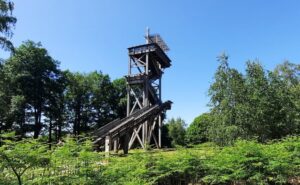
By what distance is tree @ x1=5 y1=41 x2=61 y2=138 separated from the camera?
2450 cm

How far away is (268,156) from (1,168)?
548cm

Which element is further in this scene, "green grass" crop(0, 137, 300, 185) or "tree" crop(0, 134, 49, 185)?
"green grass" crop(0, 137, 300, 185)

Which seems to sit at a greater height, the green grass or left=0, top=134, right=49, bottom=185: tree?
left=0, top=134, right=49, bottom=185: tree

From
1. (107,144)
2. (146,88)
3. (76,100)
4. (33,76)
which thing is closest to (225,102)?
(107,144)

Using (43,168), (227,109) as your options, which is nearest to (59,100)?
(227,109)

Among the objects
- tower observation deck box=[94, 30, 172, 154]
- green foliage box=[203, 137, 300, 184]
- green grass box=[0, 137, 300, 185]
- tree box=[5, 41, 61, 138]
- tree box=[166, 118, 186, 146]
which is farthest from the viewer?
tree box=[166, 118, 186, 146]

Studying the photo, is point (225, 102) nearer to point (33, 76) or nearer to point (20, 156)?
point (20, 156)

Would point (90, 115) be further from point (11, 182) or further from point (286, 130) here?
point (11, 182)

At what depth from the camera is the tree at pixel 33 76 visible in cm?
2450

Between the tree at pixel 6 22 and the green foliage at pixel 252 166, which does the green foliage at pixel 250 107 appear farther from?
the tree at pixel 6 22

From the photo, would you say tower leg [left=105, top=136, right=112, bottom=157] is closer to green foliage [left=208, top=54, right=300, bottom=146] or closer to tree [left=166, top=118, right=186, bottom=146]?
green foliage [left=208, top=54, right=300, bottom=146]

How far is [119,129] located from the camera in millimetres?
15203

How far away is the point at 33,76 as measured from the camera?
83.3 ft


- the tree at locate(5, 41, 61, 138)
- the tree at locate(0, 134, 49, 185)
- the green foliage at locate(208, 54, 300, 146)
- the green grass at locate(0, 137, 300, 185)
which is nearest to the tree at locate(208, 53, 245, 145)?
the green foliage at locate(208, 54, 300, 146)
